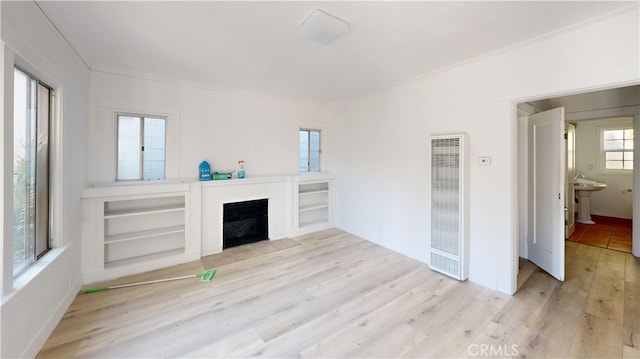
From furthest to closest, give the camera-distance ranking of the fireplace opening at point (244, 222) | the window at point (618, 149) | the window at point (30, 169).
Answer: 1. the window at point (618, 149)
2. the fireplace opening at point (244, 222)
3. the window at point (30, 169)

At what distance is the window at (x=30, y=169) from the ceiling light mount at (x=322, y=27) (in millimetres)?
2250

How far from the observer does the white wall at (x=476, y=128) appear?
7.29 ft

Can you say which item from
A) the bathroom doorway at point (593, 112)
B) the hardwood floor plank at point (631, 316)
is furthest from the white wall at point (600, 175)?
the hardwood floor plank at point (631, 316)

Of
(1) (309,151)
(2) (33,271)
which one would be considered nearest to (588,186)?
(1) (309,151)

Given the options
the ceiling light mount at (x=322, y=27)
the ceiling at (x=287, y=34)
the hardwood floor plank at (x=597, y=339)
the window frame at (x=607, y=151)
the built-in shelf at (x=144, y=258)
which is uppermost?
the ceiling at (x=287, y=34)

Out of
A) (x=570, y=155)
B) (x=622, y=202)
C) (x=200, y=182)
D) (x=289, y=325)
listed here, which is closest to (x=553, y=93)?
(x=570, y=155)

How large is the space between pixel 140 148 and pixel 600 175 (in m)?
9.42

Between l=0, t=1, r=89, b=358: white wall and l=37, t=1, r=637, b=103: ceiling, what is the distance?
25cm

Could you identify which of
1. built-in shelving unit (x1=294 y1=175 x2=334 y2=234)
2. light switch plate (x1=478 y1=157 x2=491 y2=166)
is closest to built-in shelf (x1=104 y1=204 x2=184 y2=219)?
built-in shelving unit (x1=294 y1=175 x2=334 y2=234)

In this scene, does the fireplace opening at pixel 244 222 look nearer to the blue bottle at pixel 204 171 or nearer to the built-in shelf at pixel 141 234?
the blue bottle at pixel 204 171

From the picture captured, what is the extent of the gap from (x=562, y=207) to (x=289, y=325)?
11.3 ft

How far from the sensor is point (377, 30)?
2312mm

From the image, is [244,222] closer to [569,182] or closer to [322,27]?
[322,27]

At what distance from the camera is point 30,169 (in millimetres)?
2084
